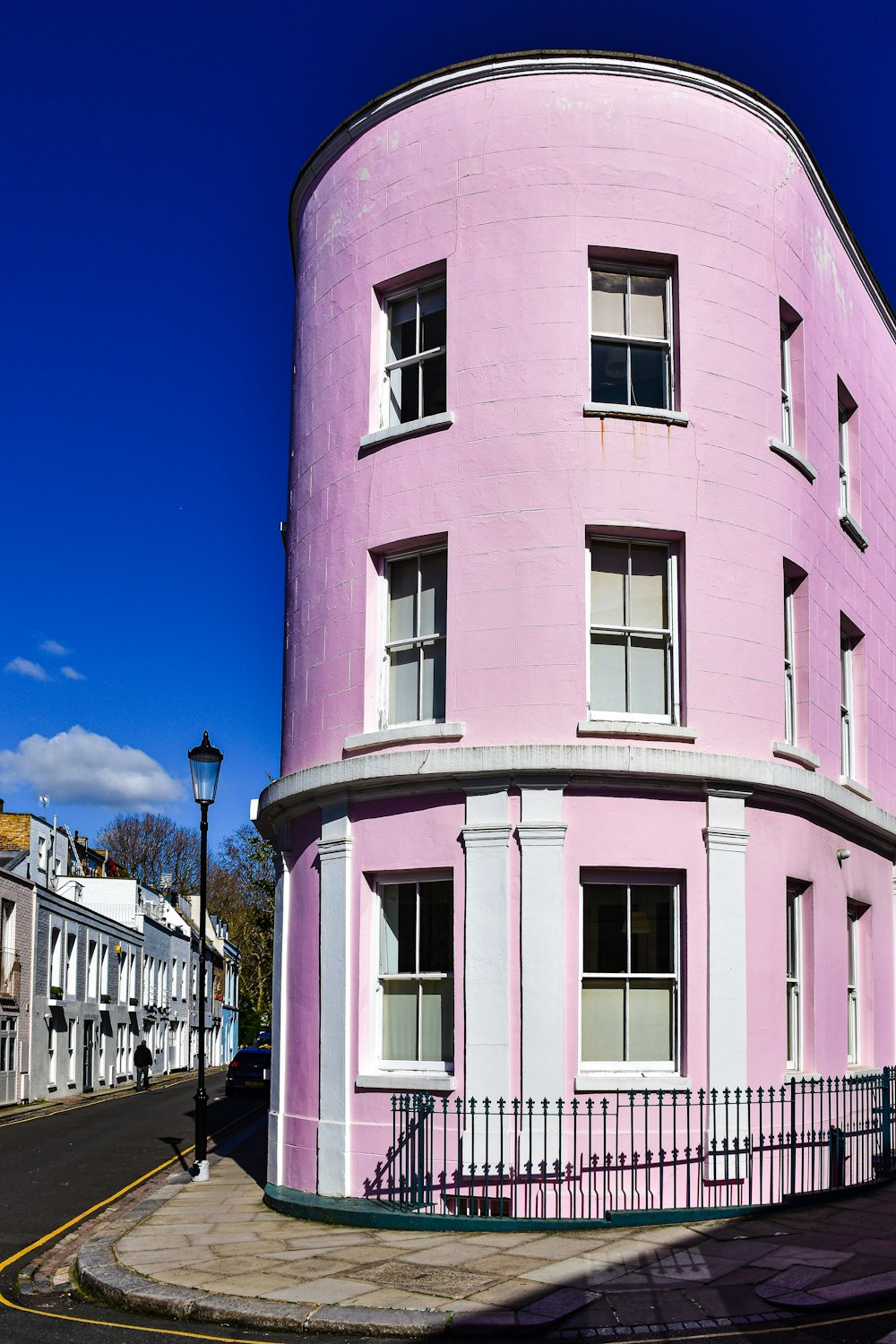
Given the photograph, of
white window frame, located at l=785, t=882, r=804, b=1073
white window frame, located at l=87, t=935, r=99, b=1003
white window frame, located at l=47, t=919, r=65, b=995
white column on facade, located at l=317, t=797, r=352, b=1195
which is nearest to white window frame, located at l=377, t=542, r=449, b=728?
white column on facade, located at l=317, t=797, r=352, b=1195

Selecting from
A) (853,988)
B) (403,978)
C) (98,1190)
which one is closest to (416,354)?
(403,978)

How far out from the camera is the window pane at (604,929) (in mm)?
13273

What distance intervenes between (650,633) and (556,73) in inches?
237

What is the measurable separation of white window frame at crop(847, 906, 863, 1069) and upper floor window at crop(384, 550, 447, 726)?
628cm

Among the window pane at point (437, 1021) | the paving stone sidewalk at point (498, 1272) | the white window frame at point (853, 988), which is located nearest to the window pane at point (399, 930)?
the window pane at point (437, 1021)

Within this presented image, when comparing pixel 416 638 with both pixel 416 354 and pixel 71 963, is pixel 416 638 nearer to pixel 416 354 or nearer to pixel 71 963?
pixel 416 354

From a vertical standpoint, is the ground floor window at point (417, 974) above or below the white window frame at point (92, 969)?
above

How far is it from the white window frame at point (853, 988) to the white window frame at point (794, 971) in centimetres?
184

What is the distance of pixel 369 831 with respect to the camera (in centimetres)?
1417

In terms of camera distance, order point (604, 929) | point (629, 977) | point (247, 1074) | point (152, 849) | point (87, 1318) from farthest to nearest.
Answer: point (152, 849) < point (247, 1074) < point (604, 929) < point (629, 977) < point (87, 1318)

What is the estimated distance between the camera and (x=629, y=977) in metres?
13.2

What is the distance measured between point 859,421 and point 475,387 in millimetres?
6799

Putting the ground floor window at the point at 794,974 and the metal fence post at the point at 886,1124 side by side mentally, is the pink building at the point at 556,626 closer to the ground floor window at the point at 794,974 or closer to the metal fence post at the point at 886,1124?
the ground floor window at the point at 794,974

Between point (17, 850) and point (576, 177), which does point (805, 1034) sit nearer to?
point (576, 177)
